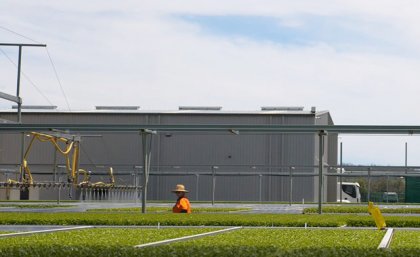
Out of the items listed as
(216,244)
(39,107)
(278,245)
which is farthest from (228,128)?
(39,107)

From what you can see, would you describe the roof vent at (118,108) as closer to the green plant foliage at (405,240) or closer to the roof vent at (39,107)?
the roof vent at (39,107)

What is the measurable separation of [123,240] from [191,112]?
37597 mm

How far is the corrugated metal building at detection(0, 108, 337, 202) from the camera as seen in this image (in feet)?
148

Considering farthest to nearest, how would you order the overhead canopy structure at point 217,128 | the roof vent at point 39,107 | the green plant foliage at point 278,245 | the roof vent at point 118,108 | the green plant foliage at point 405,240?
1. the roof vent at point 39,107
2. the roof vent at point 118,108
3. the overhead canopy structure at point 217,128
4. the green plant foliage at point 405,240
5. the green plant foliage at point 278,245

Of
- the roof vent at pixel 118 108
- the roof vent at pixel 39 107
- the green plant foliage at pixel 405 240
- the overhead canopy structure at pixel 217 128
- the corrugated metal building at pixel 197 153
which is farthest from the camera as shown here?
the roof vent at pixel 39 107

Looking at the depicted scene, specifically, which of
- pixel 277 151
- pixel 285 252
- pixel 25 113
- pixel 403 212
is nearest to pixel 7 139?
pixel 25 113

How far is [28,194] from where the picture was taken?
44000mm

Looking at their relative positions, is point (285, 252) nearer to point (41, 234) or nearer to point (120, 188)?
point (41, 234)

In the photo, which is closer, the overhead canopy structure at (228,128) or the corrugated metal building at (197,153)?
the overhead canopy structure at (228,128)

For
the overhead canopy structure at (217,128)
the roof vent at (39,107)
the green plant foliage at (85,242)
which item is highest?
the roof vent at (39,107)

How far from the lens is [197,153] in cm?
4641

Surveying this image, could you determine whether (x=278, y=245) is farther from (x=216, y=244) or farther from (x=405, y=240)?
(x=405, y=240)

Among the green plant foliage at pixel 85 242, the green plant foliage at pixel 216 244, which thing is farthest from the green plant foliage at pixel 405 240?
the green plant foliage at pixel 85 242

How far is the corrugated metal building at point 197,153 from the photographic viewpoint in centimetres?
4500
